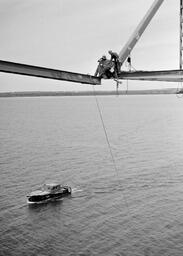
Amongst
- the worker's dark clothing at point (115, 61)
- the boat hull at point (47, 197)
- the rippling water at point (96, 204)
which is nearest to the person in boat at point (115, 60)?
the worker's dark clothing at point (115, 61)

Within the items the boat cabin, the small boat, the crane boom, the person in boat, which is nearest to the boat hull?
the small boat

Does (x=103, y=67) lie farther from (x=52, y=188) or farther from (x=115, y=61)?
(x=52, y=188)

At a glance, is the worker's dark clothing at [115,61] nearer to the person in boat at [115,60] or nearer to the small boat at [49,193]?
the person in boat at [115,60]

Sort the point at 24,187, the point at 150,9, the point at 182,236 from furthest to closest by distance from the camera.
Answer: the point at 24,187 → the point at 182,236 → the point at 150,9

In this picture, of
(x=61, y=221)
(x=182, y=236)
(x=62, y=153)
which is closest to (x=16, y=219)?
(x=61, y=221)

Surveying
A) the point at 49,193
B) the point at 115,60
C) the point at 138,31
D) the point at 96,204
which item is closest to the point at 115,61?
the point at 115,60

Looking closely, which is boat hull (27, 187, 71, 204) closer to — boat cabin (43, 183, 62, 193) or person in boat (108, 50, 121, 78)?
boat cabin (43, 183, 62, 193)

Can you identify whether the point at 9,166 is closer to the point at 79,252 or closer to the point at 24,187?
the point at 24,187
